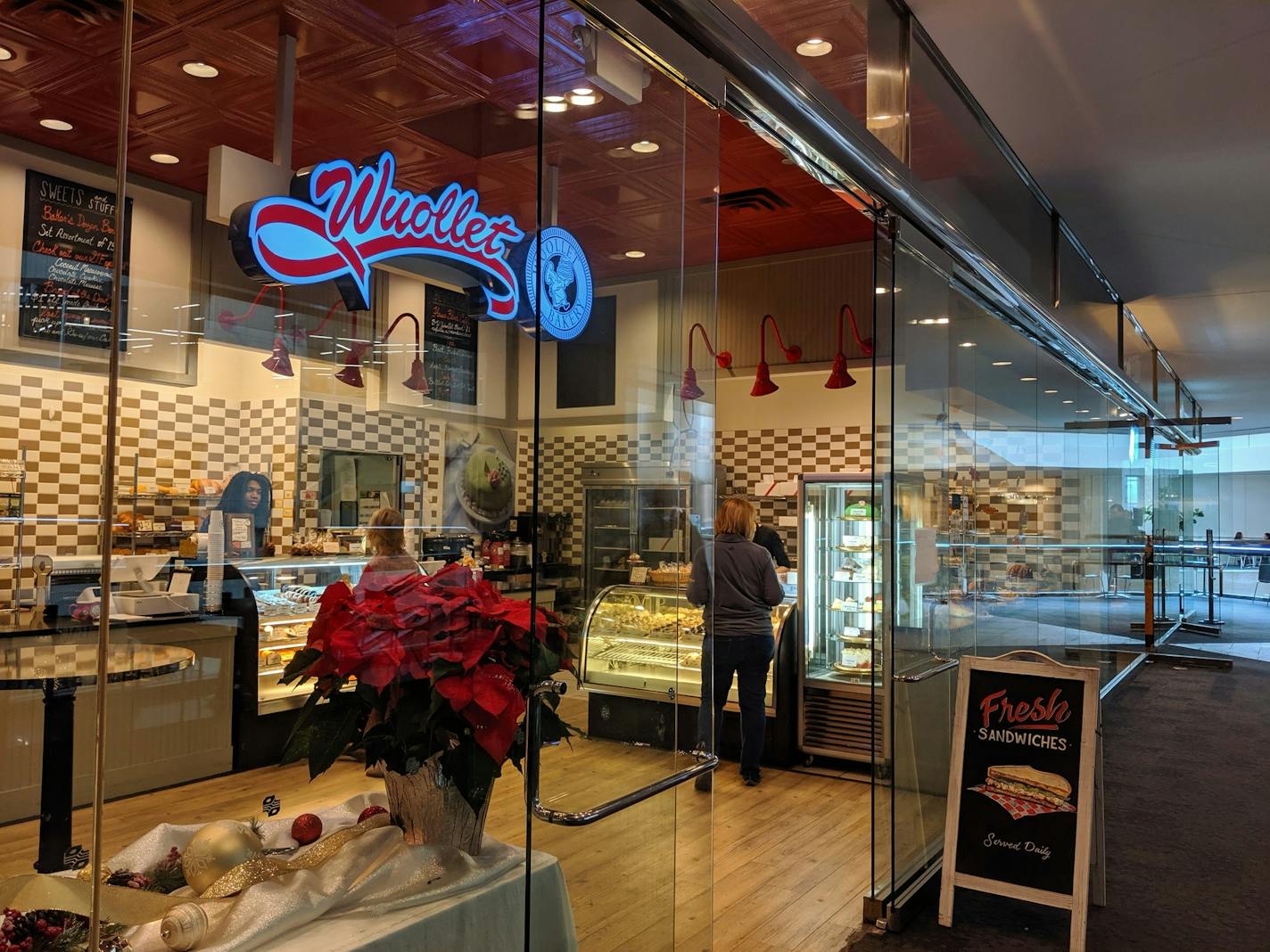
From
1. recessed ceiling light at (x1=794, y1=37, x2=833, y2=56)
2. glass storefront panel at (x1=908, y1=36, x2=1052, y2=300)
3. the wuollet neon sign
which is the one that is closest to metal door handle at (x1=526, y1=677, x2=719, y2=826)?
the wuollet neon sign

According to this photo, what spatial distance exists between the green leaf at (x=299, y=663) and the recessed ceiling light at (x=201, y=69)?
860 millimetres

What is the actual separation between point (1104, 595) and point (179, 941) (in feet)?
28.5

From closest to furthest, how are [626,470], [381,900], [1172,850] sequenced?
1. [381,900]
2. [626,470]
3. [1172,850]

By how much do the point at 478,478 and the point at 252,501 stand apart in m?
0.48

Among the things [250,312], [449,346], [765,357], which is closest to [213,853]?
[250,312]

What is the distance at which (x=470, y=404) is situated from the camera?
5.77 ft

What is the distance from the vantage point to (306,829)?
1539mm

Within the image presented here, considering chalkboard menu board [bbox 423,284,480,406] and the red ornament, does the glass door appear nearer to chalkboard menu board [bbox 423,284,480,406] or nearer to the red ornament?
chalkboard menu board [bbox 423,284,480,406]

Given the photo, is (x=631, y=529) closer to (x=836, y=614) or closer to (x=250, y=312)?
(x=250, y=312)

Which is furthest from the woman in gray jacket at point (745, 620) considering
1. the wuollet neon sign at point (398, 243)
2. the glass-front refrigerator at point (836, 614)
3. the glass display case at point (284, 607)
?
the glass display case at point (284, 607)

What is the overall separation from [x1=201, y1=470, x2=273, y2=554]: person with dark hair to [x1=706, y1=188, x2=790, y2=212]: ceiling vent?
4.74 meters

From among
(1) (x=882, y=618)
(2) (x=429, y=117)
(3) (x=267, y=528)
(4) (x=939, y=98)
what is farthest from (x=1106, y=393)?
(3) (x=267, y=528)

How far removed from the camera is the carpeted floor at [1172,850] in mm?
3383

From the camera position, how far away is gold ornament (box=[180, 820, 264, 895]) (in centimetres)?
139
